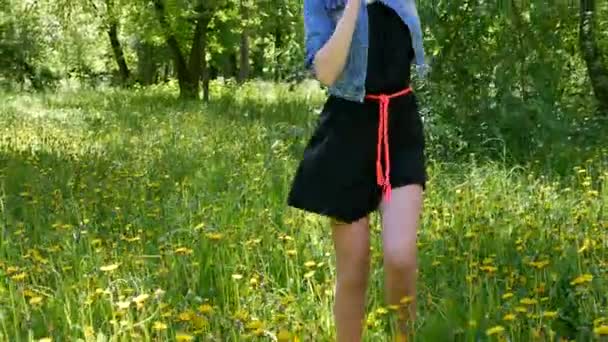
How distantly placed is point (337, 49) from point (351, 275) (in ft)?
2.66

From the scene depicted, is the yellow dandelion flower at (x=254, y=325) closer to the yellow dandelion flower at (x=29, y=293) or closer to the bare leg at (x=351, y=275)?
the bare leg at (x=351, y=275)

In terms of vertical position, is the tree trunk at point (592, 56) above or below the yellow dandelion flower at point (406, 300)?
above

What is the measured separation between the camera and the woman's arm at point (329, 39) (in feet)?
9.87

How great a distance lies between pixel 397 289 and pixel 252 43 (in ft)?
128

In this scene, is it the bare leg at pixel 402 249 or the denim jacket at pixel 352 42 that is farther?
the denim jacket at pixel 352 42

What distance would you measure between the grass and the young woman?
0.80 ft

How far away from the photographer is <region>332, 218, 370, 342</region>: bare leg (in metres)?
3.21

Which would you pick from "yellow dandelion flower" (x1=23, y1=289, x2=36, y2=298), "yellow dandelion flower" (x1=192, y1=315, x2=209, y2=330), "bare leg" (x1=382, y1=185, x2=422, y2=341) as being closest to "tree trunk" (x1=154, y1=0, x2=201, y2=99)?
"yellow dandelion flower" (x1=23, y1=289, x2=36, y2=298)

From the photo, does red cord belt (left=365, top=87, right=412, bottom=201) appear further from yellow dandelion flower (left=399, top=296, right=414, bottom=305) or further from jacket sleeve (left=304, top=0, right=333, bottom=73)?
yellow dandelion flower (left=399, top=296, right=414, bottom=305)

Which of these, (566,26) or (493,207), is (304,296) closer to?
(493,207)

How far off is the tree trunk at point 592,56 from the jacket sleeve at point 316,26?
764 cm

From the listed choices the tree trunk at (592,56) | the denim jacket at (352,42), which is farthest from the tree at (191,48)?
the denim jacket at (352,42)

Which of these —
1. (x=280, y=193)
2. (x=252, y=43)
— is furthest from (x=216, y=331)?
(x=252, y=43)

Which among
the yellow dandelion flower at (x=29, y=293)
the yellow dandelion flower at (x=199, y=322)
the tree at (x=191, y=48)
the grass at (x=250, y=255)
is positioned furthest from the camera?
the tree at (x=191, y=48)
